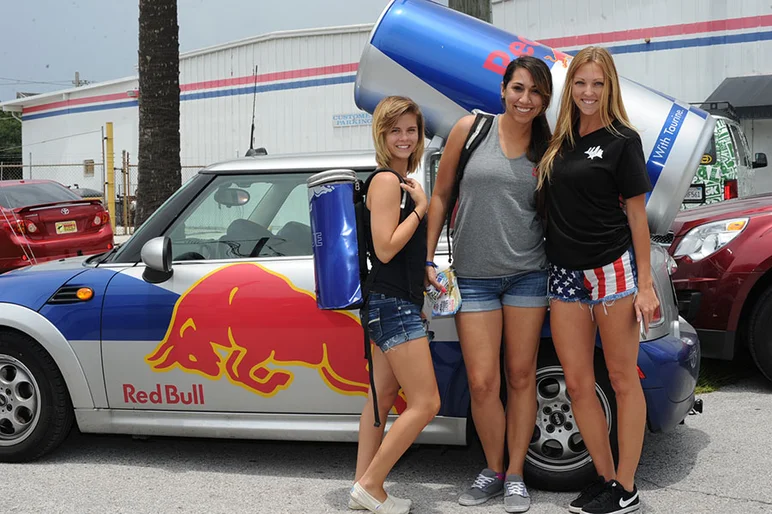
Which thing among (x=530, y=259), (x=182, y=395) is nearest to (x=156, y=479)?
(x=182, y=395)

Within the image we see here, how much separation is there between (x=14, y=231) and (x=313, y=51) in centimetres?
1580

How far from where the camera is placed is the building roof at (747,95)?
17406 millimetres

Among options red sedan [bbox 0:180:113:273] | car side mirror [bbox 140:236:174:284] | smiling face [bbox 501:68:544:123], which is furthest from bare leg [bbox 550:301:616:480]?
red sedan [bbox 0:180:113:273]

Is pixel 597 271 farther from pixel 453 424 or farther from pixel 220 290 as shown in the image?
pixel 220 290

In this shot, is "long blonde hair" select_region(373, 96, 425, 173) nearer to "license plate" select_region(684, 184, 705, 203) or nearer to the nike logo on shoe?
the nike logo on shoe

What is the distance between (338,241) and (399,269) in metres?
0.28

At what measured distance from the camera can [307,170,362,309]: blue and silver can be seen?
145 inches

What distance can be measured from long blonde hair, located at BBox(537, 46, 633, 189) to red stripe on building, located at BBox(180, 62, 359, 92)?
2088cm

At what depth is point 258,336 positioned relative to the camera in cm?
431

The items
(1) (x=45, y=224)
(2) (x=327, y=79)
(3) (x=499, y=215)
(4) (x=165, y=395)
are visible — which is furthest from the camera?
(2) (x=327, y=79)

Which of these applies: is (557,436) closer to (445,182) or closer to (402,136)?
(445,182)

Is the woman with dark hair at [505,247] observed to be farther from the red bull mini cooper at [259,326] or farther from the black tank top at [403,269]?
the red bull mini cooper at [259,326]

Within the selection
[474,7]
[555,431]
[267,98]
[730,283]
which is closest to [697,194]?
[474,7]

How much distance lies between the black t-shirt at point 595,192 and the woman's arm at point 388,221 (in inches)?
24.8
